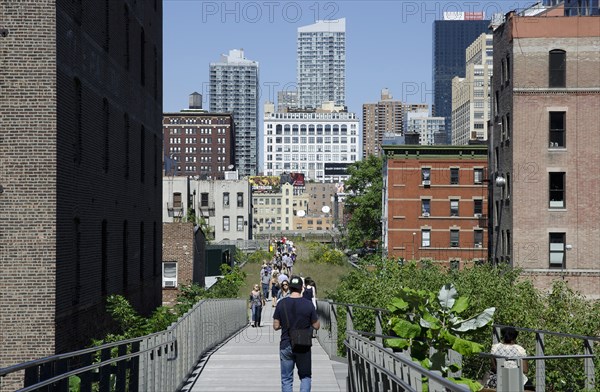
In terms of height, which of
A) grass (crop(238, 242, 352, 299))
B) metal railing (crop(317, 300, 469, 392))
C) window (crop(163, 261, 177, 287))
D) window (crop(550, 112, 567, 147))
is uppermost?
window (crop(550, 112, 567, 147))

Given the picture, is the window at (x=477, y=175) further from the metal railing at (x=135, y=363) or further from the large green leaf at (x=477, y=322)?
the large green leaf at (x=477, y=322)

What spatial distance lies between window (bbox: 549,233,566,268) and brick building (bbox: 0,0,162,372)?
83.9 ft

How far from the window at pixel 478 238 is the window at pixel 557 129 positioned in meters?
33.3

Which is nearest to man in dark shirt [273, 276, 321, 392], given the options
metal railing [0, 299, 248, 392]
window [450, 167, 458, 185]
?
metal railing [0, 299, 248, 392]

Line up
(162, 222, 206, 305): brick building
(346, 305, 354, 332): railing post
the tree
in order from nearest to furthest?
(346, 305, 354, 332): railing post
(162, 222, 206, 305): brick building
the tree

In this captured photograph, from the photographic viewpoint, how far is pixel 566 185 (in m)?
49.6

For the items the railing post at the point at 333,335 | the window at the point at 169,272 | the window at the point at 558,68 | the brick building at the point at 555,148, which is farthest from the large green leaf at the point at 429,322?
the window at the point at 169,272

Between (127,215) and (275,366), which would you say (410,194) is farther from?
(275,366)

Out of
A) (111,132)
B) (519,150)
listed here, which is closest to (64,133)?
(111,132)

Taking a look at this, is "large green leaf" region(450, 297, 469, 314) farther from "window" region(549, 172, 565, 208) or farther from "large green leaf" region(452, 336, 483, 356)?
"window" region(549, 172, 565, 208)

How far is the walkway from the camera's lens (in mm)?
17867

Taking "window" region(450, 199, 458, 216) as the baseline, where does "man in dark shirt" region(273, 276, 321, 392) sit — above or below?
below

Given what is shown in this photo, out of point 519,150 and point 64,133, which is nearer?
point 64,133

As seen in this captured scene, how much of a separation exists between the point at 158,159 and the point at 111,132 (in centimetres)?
1187
